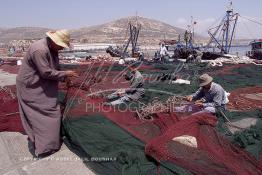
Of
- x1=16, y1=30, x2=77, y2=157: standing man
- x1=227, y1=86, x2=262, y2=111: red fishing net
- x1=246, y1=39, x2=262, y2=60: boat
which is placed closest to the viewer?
x1=16, y1=30, x2=77, y2=157: standing man

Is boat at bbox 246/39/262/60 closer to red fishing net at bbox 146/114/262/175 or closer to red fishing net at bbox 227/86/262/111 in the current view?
red fishing net at bbox 227/86/262/111

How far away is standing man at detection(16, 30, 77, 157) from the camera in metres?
4.34

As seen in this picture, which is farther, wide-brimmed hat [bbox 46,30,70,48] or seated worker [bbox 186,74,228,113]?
seated worker [bbox 186,74,228,113]

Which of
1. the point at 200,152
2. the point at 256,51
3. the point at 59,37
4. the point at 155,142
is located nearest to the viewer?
the point at 200,152

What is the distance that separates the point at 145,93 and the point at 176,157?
4.22 m

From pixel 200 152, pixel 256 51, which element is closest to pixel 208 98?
pixel 200 152

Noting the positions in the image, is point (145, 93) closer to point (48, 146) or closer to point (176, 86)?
point (176, 86)

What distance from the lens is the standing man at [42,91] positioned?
4344mm

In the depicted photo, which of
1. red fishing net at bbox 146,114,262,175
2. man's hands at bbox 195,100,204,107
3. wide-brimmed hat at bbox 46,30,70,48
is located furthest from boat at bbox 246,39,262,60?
wide-brimmed hat at bbox 46,30,70,48

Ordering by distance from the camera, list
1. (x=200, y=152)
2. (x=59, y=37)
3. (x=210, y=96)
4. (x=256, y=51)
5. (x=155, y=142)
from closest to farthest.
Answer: (x=200, y=152) → (x=155, y=142) → (x=59, y=37) → (x=210, y=96) → (x=256, y=51)

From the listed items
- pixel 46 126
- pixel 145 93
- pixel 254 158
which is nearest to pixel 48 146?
pixel 46 126

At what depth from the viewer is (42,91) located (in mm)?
4480

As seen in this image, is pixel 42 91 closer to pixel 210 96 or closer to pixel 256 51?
pixel 210 96

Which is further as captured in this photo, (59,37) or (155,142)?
(59,37)
